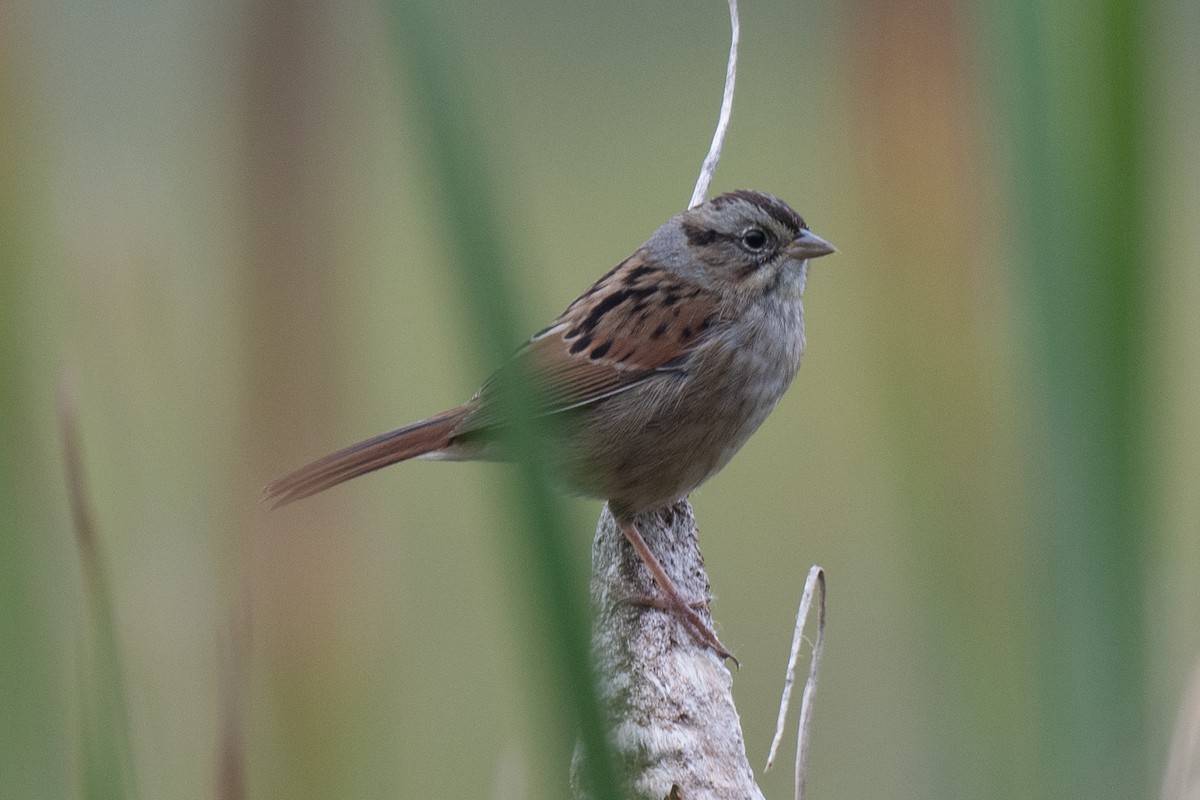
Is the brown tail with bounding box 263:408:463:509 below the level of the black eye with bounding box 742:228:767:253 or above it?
below

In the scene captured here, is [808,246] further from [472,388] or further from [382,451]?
[472,388]

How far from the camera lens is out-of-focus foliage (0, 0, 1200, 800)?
0.89 meters

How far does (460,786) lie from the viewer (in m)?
3.52

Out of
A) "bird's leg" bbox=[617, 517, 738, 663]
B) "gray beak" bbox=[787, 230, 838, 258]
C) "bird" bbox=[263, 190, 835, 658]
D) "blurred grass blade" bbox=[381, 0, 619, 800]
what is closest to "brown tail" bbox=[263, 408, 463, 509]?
"bird" bbox=[263, 190, 835, 658]

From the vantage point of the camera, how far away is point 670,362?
2.90 metres

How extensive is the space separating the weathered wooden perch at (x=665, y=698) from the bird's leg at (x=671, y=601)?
17 millimetres

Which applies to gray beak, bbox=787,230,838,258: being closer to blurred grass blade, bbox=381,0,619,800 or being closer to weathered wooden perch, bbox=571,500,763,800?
weathered wooden perch, bbox=571,500,763,800

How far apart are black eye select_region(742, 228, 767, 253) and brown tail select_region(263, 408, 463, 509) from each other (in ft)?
2.45

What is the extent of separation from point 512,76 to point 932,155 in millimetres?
5013

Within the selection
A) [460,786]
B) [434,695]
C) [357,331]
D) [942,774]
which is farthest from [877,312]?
[434,695]

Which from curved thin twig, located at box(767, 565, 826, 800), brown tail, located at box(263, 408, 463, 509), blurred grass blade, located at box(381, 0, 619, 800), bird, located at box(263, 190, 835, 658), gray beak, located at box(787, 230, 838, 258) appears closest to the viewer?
blurred grass blade, located at box(381, 0, 619, 800)

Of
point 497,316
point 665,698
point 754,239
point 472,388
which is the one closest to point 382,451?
point 754,239

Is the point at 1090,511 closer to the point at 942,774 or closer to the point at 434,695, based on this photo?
the point at 942,774

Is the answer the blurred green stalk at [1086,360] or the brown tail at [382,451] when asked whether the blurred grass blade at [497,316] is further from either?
the brown tail at [382,451]
